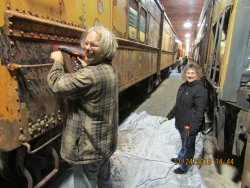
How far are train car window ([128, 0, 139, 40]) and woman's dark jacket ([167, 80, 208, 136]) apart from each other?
213cm

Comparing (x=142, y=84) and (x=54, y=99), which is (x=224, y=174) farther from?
(x=142, y=84)

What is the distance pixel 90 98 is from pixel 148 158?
206cm

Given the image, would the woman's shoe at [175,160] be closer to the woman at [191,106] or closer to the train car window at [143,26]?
the woman at [191,106]

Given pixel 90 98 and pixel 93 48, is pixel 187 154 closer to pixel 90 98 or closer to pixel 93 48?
pixel 90 98

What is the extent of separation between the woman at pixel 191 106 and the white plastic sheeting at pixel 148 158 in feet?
1.09

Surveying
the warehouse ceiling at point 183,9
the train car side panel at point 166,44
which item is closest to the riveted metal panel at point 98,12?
the train car side panel at point 166,44

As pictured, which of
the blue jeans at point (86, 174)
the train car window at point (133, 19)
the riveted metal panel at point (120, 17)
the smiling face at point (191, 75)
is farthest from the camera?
the train car window at point (133, 19)

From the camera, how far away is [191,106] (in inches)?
98.1

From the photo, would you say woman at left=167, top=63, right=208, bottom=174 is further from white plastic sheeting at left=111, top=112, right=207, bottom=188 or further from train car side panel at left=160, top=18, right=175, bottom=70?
train car side panel at left=160, top=18, right=175, bottom=70

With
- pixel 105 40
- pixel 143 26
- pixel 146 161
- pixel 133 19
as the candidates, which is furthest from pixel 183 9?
pixel 105 40

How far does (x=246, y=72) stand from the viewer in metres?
2.57

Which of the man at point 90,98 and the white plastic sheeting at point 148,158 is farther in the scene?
the white plastic sheeting at point 148,158

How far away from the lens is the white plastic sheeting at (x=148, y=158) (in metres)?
2.57

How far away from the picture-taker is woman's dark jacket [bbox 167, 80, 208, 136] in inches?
94.5
